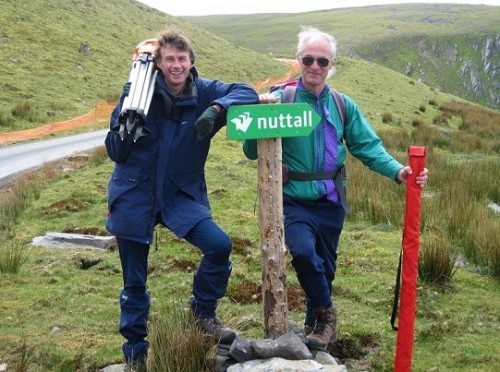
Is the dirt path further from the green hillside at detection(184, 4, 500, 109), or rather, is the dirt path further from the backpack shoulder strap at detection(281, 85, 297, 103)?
the green hillside at detection(184, 4, 500, 109)

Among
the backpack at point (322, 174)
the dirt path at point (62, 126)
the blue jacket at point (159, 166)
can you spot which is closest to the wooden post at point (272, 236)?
the backpack at point (322, 174)

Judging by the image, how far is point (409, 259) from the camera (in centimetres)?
392

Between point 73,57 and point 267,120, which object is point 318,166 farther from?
point 73,57

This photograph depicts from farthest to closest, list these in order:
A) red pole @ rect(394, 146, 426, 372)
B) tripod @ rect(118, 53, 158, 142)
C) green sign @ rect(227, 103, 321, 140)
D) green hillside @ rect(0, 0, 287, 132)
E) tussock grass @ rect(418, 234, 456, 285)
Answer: green hillside @ rect(0, 0, 287, 132), tussock grass @ rect(418, 234, 456, 285), red pole @ rect(394, 146, 426, 372), green sign @ rect(227, 103, 321, 140), tripod @ rect(118, 53, 158, 142)

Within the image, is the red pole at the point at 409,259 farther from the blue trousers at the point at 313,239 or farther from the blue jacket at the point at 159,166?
the blue jacket at the point at 159,166

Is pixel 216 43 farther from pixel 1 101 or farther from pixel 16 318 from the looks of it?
pixel 16 318

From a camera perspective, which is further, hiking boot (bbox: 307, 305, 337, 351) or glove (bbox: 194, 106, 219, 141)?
hiking boot (bbox: 307, 305, 337, 351)

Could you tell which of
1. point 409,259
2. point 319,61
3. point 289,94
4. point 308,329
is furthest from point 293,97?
point 308,329

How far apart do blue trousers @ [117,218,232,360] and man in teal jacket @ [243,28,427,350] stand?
48cm

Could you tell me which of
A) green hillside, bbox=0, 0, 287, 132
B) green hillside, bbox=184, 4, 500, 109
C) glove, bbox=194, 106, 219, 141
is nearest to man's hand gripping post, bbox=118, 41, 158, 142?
glove, bbox=194, 106, 219, 141

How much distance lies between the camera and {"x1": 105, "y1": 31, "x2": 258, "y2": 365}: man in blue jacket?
384 centimetres

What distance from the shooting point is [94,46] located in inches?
1412

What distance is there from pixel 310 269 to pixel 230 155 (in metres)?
9.30

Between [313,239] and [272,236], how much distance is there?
1.16 feet
